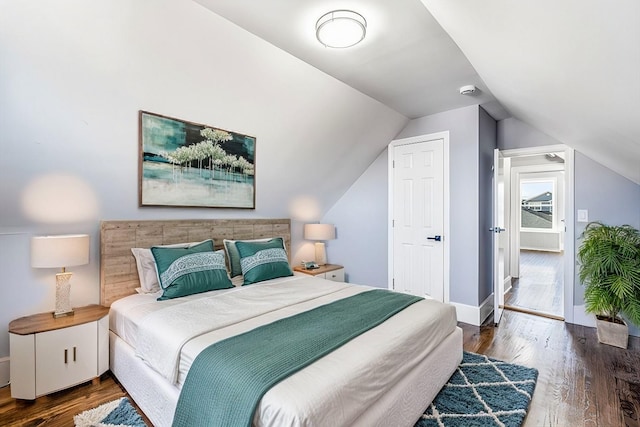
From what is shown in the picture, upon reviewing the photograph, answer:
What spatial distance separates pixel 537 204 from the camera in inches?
341

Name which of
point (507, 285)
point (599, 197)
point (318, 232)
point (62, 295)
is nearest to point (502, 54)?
point (599, 197)

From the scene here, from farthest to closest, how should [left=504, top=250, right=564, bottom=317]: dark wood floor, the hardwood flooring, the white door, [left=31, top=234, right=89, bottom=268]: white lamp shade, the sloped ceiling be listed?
[left=504, top=250, right=564, bottom=317]: dark wood floor < the white door < [left=31, top=234, right=89, bottom=268]: white lamp shade < the hardwood flooring < the sloped ceiling

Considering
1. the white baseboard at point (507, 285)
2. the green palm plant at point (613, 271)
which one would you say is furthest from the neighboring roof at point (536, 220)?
the green palm plant at point (613, 271)

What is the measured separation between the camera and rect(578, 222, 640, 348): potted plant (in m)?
2.72

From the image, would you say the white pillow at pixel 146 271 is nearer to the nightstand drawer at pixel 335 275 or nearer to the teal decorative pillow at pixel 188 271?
the teal decorative pillow at pixel 188 271

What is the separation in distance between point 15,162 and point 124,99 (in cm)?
79

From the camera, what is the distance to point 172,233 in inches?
112

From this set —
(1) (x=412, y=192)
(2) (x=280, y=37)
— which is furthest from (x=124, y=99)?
(1) (x=412, y=192)

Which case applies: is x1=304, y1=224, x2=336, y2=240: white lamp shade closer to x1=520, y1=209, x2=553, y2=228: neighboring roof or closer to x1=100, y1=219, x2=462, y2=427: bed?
x1=100, y1=219, x2=462, y2=427: bed

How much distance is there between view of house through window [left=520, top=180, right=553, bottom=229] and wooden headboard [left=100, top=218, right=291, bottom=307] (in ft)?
27.7

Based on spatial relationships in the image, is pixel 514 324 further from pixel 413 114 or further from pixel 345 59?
pixel 345 59

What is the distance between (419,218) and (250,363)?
3.01 meters

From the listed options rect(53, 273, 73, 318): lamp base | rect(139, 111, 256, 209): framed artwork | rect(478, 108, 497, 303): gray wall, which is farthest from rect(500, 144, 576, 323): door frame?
rect(53, 273, 73, 318): lamp base

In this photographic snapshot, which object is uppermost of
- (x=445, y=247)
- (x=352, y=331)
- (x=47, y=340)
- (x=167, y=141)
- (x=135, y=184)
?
(x=167, y=141)
